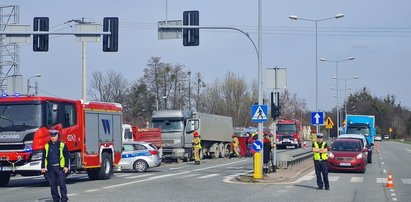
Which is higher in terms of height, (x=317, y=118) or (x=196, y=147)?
(x=317, y=118)

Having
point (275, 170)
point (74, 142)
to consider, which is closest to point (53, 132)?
point (74, 142)

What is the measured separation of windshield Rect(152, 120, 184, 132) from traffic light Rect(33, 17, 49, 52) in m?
16.6

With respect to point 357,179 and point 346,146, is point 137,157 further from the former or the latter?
point 357,179

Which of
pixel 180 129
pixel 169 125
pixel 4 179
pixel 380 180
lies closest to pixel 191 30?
pixel 4 179

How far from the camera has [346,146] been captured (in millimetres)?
30344

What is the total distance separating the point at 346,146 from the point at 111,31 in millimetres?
12401

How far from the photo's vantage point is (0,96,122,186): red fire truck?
20.9 m

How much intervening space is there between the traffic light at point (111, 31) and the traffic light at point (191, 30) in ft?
8.96

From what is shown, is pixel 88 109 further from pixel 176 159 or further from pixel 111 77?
pixel 111 77

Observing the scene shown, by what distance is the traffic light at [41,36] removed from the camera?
2561cm

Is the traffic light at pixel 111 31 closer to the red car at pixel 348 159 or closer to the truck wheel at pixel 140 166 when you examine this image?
the truck wheel at pixel 140 166

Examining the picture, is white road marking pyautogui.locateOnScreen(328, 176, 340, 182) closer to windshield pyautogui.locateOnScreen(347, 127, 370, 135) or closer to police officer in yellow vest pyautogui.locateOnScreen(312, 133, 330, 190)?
police officer in yellow vest pyautogui.locateOnScreen(312, 133, 330, 190)

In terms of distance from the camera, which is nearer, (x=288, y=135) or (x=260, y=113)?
(x=260, y=113)

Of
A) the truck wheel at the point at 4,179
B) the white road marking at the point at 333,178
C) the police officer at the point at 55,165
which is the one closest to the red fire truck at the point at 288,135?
the white road marking at the point at 333,178
